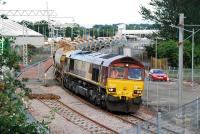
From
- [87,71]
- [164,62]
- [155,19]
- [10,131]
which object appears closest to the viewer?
[10,131]

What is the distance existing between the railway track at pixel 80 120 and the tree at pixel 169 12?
4750cm

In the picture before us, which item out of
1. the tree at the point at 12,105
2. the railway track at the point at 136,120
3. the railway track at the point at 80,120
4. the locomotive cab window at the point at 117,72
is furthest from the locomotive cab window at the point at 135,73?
the tree at the point at 12,105

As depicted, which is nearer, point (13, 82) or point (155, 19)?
point (13, 82)

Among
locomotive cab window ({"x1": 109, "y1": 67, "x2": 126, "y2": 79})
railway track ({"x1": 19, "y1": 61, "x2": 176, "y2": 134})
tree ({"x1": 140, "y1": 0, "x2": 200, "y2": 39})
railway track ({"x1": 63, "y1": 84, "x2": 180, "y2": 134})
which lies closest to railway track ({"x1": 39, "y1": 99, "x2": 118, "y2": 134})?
railway track ({"x1": 19, "y1": 61, "x2": 176, "y2": 134})

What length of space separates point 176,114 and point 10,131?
5.98 metres

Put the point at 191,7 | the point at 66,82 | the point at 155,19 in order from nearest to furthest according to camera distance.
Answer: the point at 66,82
the point at 191,7
the point at 155,19

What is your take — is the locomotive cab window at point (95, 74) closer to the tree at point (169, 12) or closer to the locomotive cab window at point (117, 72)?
the locomotive cab window at point (117, 72)

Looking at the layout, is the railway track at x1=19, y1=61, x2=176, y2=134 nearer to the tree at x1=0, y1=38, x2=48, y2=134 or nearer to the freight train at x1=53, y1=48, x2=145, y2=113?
the freight train at x1=53, y1=48, x2=145, y2=113

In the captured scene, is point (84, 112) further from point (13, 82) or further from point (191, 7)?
point (191, 7)

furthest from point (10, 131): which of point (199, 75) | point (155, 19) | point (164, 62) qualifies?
point (155, 19)

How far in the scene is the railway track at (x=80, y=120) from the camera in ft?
86.3

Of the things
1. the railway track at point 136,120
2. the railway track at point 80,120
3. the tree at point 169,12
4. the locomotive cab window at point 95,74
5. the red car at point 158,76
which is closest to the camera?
the railway track at point 136,120

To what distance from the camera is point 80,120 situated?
1174 inches

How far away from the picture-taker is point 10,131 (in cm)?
1172
